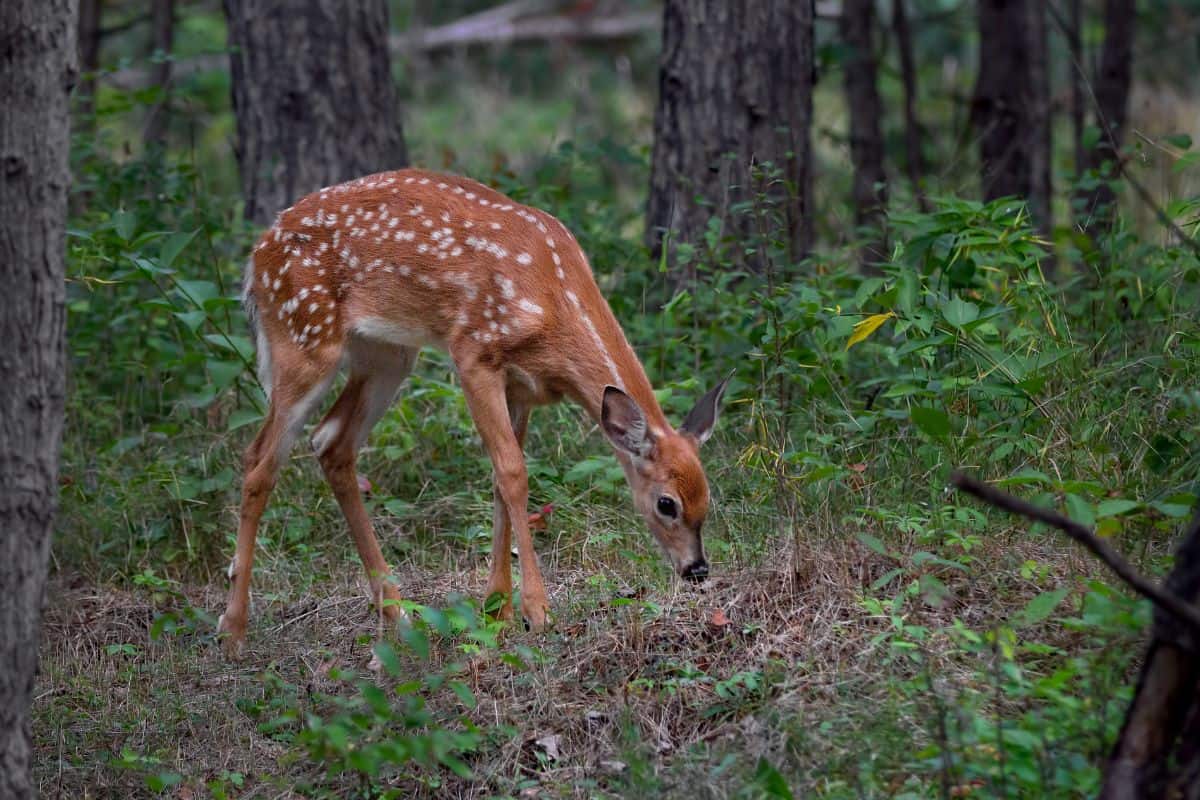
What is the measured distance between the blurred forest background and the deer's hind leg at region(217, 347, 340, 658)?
0.80 feet

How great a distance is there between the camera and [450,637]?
4895 millimetres

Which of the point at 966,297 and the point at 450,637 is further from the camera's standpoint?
the point at 966,297

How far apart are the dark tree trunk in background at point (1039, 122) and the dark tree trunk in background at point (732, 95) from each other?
2.00m

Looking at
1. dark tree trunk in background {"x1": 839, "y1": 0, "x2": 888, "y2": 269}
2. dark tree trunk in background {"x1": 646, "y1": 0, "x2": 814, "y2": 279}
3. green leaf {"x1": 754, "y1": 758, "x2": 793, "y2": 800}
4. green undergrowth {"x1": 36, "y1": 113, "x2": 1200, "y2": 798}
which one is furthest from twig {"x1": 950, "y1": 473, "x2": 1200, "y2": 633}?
dark tree trunk in background {"x1": 839, "y1": 0, "x2": 888, "y2": 269}

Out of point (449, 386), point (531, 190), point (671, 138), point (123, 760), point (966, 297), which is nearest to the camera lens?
point (123, 760)

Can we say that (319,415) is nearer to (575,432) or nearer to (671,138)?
(575,432)

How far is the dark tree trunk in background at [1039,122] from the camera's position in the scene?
29.2 feet

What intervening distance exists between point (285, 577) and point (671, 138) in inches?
125

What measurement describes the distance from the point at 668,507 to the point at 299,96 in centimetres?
408

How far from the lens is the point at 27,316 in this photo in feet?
11.4

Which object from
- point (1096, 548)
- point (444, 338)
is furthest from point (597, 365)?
point (1096, 548)

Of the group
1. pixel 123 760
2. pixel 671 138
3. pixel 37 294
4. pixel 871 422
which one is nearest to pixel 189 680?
pixel 123 760

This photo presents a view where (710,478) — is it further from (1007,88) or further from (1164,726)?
(1007,88)

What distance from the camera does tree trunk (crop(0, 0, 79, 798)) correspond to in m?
3.43
